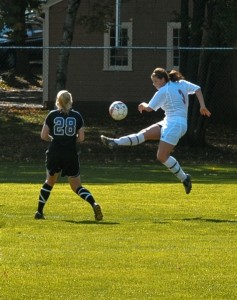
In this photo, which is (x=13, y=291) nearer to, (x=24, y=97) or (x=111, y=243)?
(x=111, y=243)

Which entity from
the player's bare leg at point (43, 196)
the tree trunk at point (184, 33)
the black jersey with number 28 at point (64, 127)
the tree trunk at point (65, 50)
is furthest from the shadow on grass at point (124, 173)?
the black jersey with number 28 at point (64, 127)

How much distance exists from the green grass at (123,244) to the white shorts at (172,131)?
1.01 m

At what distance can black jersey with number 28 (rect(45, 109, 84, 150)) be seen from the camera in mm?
14539

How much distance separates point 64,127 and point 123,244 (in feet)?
8.77

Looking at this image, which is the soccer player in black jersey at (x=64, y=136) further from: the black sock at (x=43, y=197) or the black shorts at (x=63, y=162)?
the black sock at (x=43, y=197)

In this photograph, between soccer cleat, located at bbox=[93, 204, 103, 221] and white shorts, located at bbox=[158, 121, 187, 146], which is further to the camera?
white shorts, located at bbox=[158, 121, 187, 146]

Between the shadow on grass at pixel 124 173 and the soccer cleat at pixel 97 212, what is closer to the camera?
the soccer cleat at pixel 97 212

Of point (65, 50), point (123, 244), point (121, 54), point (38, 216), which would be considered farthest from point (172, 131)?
point (121, 54)

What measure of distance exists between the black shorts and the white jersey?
6.26 ft

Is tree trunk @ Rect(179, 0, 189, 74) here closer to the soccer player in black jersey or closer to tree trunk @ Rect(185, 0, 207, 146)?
tree trunk @ Rect(185, 0, 207, 146)

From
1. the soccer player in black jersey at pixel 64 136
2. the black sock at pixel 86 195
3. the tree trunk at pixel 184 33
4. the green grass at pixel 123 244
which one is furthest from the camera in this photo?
the tree trunk at pixel 184 33

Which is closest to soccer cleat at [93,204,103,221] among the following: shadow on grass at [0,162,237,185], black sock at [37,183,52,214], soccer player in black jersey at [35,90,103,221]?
A: soccer player in black jersey at [35,90,103,221]

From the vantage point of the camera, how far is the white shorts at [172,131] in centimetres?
1620

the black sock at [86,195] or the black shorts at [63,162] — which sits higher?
the black shorts at [63,162]
